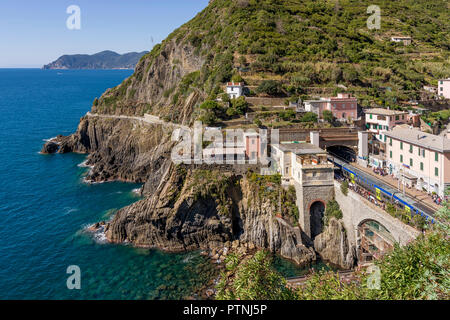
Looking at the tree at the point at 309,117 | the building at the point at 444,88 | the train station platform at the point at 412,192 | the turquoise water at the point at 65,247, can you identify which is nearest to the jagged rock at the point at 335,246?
the train station platform at the point at 412,192

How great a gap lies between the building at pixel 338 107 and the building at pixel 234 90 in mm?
11532

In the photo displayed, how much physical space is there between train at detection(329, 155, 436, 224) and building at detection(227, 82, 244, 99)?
840 inches

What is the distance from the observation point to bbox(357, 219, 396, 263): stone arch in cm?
2927

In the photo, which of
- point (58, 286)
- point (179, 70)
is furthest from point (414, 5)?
point (58, 286)

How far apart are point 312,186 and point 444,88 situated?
1792 inches

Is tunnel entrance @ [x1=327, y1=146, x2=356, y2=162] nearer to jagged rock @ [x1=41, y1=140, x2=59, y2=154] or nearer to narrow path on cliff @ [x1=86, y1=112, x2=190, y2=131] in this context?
narrow path on cliff @ [x1=86, y1=112, x2=190, y2=131]

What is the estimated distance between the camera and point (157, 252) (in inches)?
1448

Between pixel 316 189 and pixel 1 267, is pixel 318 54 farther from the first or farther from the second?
pixel 1 267

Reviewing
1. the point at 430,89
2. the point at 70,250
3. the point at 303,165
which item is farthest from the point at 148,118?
the point at 430,89

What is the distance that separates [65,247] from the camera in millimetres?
37781

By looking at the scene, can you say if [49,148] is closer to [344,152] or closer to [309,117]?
[309,117]

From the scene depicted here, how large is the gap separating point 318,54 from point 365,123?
25.5 meters

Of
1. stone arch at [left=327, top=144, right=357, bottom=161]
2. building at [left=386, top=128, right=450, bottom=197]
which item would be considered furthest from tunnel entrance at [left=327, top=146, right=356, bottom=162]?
building at [left=386, top=128, right=450, bottom=197]

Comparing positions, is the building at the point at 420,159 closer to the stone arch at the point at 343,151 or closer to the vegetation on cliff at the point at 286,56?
the stone arch at the point at 343,151
